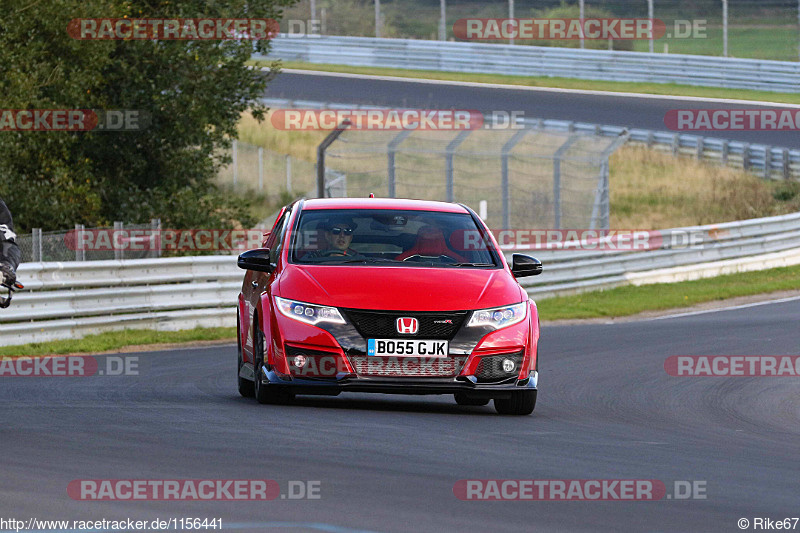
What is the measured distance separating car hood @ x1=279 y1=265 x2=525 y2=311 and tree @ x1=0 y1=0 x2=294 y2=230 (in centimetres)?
1316

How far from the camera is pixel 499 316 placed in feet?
32.9

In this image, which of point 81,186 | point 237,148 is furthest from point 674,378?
point 237,148

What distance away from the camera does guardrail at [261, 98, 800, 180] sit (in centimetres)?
3484

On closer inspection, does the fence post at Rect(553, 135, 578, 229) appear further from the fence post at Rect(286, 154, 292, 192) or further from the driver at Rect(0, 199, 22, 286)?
the driver at Rect(0, 199, 22, 286)

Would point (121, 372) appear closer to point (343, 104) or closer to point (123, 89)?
point (123, 89)

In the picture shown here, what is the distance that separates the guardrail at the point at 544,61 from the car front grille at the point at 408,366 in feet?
107

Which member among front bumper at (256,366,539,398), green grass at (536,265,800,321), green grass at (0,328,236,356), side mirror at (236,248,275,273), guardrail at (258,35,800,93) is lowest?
green grass at (536,265,800,321)

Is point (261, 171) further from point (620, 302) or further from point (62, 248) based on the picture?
point (62, 248)

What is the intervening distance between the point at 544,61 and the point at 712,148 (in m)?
9.74

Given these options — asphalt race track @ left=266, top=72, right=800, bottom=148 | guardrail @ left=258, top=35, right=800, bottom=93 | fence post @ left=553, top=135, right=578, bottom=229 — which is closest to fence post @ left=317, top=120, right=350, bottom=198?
fence post @ left=553, top=135, right=578, bottom=229

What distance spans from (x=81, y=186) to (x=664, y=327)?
9.68 metres

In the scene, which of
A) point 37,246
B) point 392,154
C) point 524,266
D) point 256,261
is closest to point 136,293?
point 37,246

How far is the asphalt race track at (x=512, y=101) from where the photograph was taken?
3741cm

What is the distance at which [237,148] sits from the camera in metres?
33.2
